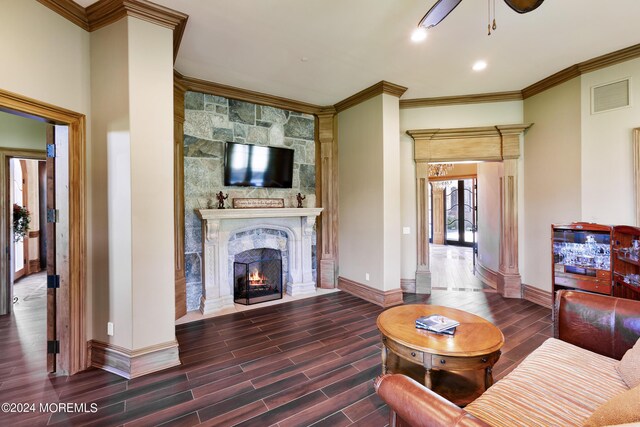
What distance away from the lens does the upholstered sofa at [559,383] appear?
3.82 ft

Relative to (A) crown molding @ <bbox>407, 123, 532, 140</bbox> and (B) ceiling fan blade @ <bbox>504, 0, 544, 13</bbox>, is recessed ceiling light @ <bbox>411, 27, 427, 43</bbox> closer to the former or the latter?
(B) ceiling fan blade @ <bbox>504, 0, 544, 13</bbox>

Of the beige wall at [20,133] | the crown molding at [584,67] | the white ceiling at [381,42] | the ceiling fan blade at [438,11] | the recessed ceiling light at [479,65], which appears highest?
the recessed ceiling light at [479,65]

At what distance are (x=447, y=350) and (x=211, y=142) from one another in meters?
3.90

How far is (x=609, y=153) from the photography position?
348 cm

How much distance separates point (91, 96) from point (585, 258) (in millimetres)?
5510

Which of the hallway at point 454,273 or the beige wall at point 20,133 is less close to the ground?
the beige wall at point 20,133

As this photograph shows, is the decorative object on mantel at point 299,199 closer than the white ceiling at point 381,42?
No

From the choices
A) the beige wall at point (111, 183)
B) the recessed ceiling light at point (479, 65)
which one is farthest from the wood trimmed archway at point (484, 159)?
the beige wall at point (111, 183)

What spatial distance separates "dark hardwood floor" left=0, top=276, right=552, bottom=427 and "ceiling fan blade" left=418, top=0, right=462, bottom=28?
9.22ft

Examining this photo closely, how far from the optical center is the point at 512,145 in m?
4.55

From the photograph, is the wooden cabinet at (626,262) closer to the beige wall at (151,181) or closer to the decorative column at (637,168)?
the decorative column at (637,168)

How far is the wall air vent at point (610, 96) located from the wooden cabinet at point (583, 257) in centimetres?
149

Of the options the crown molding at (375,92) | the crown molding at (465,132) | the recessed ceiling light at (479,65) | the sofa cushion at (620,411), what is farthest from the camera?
the crown molding at (465,132)

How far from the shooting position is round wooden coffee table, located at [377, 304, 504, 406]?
5.93 feet
